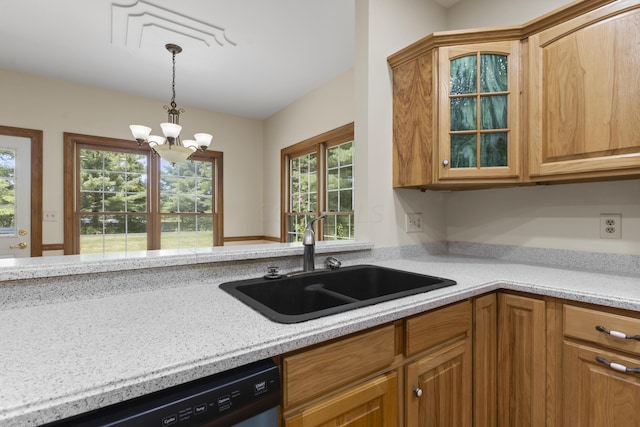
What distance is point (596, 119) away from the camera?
4.14 ft

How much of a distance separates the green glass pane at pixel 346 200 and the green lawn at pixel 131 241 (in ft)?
6.90

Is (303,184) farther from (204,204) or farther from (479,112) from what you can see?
(479,112)

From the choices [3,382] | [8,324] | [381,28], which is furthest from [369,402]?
[381,28]

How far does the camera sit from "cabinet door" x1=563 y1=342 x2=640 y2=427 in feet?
3.30

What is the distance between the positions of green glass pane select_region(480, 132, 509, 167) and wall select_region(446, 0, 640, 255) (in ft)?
1.34

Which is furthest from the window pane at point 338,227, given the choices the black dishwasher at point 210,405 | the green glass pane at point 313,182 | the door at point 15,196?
the door at point 15,196

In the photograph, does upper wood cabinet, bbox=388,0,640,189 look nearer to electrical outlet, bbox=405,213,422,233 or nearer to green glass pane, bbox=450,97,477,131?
green glass pane, bbox=450,97,477,131

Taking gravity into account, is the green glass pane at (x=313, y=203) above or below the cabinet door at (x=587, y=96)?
below

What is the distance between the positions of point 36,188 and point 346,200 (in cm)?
321

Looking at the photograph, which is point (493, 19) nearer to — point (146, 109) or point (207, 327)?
point (207, 327)

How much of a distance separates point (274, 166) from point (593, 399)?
3.97 m

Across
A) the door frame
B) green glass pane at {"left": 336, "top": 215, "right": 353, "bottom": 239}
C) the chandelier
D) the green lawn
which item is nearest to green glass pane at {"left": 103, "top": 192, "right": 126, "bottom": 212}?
the green lawn

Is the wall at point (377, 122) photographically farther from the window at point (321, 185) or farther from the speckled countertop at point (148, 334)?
the window at point (321, 185)

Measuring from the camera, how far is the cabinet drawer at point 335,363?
74 cm
